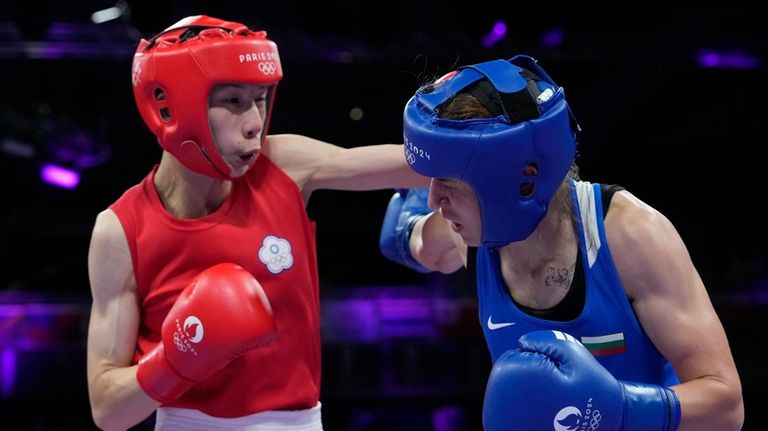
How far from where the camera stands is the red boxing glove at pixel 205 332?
2.38 metres

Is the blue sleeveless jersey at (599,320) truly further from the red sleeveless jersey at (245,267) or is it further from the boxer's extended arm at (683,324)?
the red sleeveless jersey at (245,267)

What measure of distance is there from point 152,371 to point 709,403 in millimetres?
1283

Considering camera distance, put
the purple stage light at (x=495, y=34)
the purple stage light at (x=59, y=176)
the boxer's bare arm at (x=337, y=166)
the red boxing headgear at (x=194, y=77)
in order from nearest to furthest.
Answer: the red boxing headgear at (x=194, y=77)
the boxer's bare arm at (x=337, y=166)
the purple stage light at (x=495, y=34)
the purple stage light at (x=59, y=176)

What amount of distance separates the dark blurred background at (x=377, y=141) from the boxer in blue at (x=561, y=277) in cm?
302

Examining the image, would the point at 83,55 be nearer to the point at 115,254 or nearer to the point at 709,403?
the point at 115,254

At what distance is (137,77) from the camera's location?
102 inches

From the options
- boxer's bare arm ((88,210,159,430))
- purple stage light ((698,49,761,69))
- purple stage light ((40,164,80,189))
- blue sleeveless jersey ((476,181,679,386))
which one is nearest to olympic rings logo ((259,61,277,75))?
boxer's bare arm ((88,210,159,430))

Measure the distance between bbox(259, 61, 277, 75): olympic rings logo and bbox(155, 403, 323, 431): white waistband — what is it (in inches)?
33.8

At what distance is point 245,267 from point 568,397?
1007 mm

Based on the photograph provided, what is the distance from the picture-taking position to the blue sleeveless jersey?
2.08 metres

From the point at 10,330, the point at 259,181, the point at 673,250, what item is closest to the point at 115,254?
the point at 259,181

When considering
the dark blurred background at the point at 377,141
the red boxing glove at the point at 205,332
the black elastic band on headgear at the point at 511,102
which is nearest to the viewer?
the black elastic band on headgear at the point at 511,102

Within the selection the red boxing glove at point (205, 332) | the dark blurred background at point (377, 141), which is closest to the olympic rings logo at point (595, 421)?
the red boxing glove at point (205, 332)

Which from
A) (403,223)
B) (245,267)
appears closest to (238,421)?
(245,267)
